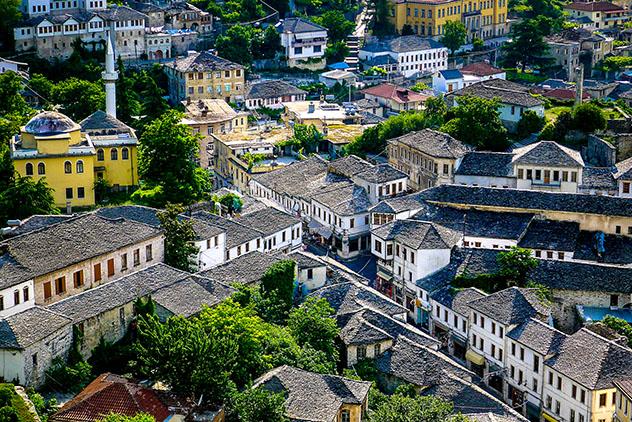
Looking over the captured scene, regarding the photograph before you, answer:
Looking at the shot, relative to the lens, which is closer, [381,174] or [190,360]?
[190,360]

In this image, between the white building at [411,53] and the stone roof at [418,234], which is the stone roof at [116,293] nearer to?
the stone roof at [418,234]

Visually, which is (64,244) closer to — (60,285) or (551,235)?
(60,285)

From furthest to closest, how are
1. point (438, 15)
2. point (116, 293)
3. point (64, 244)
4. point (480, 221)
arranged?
1. point (438, 15)
2. point (480, 221)
3. point (64, 244)
4. point (116, 293)

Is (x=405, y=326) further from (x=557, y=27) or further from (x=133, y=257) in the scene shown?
(x=557, y=27)

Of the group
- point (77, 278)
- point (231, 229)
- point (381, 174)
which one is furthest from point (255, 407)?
point (381, 174)

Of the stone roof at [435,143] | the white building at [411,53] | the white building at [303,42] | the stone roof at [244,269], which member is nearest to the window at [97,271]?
the stone roof at [244,269]

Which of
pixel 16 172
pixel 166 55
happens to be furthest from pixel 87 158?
pixel 166 55

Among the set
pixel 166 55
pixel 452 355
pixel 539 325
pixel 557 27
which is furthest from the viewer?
pixel 557 27
